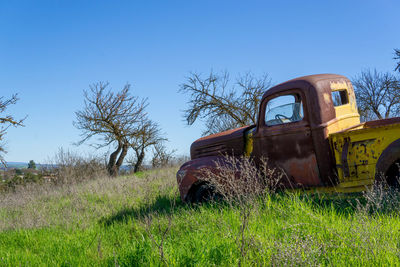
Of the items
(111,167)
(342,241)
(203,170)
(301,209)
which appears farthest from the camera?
(111,167)

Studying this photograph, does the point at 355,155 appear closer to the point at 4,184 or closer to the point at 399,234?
the point at 399,234

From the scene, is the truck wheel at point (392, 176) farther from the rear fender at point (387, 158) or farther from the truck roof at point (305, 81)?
the truck roof at point (305, 81)

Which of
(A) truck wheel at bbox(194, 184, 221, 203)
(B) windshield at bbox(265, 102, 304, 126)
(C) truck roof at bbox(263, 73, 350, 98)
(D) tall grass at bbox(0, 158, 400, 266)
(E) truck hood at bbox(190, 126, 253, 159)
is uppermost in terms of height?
(C) truck roof at bbox(263, 73, 350, 98)

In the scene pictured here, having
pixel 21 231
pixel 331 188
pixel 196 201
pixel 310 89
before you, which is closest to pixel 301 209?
pixel 331 188

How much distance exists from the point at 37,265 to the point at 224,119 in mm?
14965

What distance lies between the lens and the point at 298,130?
4766mm

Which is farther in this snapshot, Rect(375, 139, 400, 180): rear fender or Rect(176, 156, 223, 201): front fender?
Rect(176, 156, 223, 201): front fender

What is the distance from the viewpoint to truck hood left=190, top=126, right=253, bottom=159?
5.98 m

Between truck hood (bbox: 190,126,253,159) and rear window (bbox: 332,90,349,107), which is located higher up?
rear window (bbox: 332,90,349,107)

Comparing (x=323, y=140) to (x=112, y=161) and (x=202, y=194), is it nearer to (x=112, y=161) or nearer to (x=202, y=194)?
(x=202, y=194)

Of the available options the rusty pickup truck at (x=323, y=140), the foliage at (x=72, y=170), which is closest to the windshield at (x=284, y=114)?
the rusty pickup truck at (x=323, y=140)

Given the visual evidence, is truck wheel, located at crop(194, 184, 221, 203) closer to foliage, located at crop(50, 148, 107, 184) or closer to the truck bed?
the truck bed

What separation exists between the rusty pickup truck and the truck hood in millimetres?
427

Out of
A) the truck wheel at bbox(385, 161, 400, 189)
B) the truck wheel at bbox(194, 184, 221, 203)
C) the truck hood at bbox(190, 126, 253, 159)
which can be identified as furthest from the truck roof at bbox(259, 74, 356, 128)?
the truck wheel at bbox(194, 184, 221, 203)
